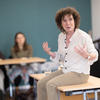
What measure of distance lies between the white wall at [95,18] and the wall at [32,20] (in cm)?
20

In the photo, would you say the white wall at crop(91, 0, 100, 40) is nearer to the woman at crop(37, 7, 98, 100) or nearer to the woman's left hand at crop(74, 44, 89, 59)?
the woman at crop(37, 7, 98, 100)

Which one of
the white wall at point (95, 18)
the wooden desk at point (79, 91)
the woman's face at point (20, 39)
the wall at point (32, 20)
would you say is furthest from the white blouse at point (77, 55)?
the white wall at point (95, 18)

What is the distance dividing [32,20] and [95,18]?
5.22 feet

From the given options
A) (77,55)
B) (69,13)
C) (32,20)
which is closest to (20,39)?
(32,20)

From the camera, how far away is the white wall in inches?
241

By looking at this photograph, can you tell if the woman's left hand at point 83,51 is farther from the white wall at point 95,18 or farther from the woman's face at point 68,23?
the white wall at point 95,18

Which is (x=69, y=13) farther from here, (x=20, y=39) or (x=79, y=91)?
(x=20, y=39)

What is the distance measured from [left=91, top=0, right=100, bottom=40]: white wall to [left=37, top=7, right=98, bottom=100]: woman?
346 cm

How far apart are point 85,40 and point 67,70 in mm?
371

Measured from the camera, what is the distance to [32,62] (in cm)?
474

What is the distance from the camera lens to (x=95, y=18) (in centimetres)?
629

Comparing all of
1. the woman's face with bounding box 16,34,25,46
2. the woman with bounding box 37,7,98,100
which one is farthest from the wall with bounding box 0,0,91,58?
the woman with bounding box 37,7,98,100

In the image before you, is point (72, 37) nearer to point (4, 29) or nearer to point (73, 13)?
point (73, 13)

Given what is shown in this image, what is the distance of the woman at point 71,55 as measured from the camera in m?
2.42
